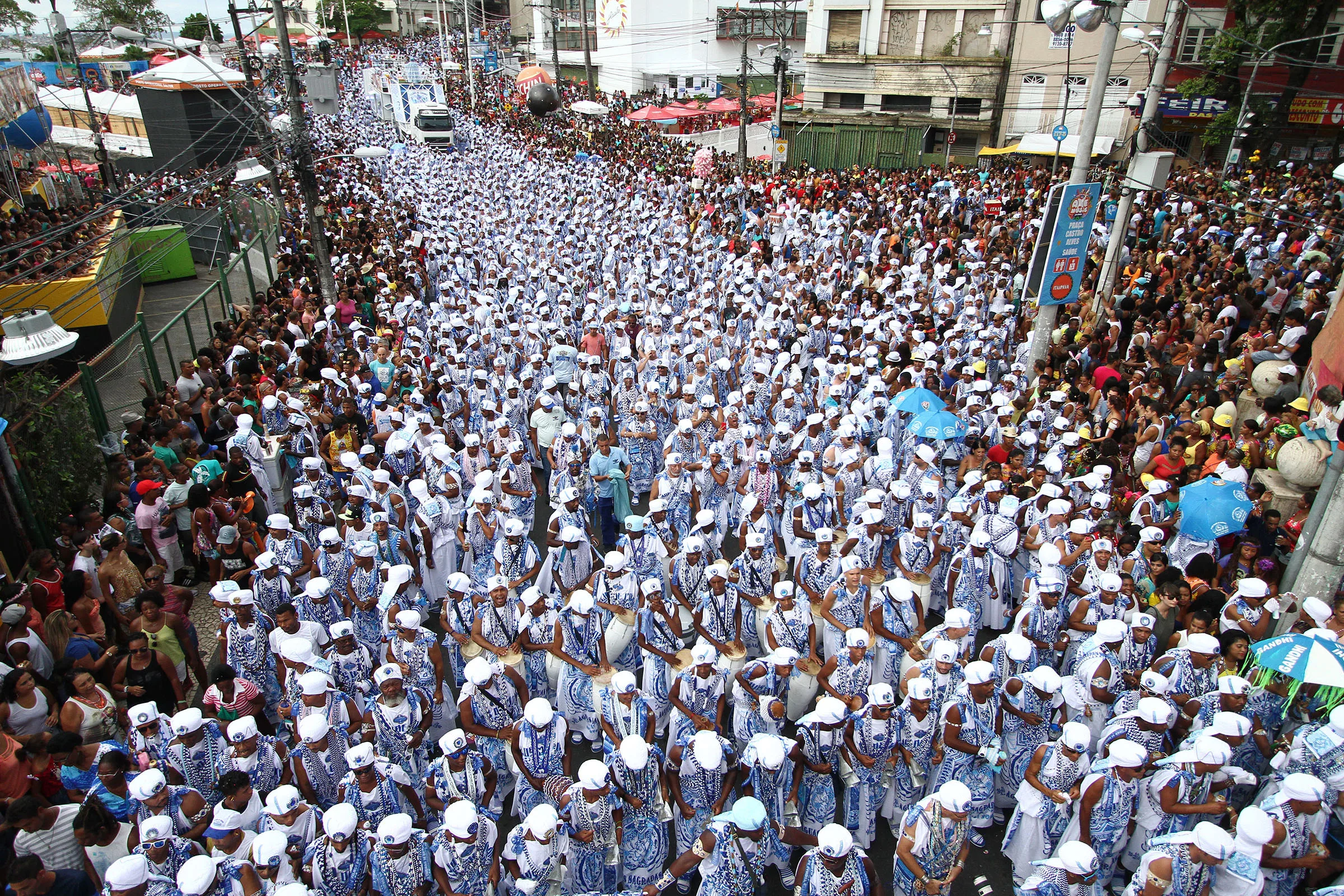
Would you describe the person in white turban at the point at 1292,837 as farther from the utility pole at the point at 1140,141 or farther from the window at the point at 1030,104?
the window at the point at 1030,104

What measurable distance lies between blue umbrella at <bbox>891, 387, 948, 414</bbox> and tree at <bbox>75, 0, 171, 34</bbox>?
63.1 metres

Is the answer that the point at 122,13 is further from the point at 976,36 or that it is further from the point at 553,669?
the point at 553,669

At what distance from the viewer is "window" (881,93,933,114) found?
111 feet

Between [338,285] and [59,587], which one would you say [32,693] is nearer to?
[59,587]

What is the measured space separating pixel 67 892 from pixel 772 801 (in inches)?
147

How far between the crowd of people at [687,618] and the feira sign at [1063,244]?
111 centimetres

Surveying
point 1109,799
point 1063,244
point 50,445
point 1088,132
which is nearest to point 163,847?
point 1109,799

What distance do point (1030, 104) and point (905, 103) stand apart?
4.96 metres

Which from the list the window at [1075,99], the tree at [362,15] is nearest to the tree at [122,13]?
the tree at [362,15]

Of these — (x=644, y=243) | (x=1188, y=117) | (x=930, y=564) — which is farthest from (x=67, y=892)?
(x=1188, y=117)

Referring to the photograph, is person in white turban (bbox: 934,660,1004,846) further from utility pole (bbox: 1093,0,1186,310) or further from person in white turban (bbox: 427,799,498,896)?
utility pole (bbox: 1093,0,1186,310)

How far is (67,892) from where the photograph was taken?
401 centimetres

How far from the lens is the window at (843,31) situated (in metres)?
34.1

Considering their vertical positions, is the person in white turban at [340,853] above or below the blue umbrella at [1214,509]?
below
